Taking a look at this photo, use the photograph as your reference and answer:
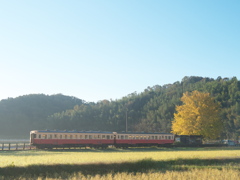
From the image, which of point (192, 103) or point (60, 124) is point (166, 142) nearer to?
point (192, 103)

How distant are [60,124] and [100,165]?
4149 inches

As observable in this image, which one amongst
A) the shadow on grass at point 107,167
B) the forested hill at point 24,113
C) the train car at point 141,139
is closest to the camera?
the shadow on grass at point 107,167

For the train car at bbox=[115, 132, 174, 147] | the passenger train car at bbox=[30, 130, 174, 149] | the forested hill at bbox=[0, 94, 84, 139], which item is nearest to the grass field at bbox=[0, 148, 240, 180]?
the passenger train car at bbox=[30, 130, 174, 149]

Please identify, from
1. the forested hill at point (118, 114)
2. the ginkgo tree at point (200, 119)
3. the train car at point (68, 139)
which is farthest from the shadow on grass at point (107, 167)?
the forested hill at point (118, 114)

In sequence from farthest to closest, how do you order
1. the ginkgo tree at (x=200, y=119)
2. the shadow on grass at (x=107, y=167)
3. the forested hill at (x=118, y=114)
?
the forested hill at (x=118, y=114)
the ginkgo tree at (x=200, y=119)
the shadow on grass at (x=107, y=167)

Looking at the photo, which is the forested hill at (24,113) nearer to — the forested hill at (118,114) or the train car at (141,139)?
the forested hill at (118,114)

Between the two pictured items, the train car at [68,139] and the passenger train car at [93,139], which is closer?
the train car at [68,139]

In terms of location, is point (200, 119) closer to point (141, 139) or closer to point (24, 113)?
point (141, 139)

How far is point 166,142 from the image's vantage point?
55.2m

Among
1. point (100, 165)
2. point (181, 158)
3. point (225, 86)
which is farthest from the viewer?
point (225, 86)

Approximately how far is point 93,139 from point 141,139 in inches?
362

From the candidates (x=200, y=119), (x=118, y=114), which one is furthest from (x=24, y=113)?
(x=200, y=119)

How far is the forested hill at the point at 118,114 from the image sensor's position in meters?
98.3

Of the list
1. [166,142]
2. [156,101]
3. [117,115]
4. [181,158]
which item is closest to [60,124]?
[117,115]
